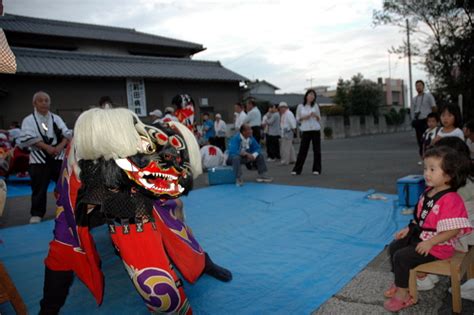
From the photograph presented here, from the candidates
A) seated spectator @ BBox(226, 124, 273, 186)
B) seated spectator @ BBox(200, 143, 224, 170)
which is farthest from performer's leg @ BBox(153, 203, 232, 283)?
seated spectator @ BBox(200, 143, 224, 170)

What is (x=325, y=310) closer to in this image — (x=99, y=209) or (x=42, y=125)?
(x=99, y=209)

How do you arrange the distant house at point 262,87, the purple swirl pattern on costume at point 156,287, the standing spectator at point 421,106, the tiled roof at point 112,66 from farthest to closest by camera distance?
the distant house at point 262,87 < the tiled roof at point 112,66 < the standing spectator at point 421,106 < the purple swirl pattern on costume at point 156,287

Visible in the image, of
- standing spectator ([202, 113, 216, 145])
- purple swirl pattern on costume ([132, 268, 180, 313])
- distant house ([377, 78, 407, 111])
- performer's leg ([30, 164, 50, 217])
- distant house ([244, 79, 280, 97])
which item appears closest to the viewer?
purple swirl pattern on costume ([132, 268, 180, 313])

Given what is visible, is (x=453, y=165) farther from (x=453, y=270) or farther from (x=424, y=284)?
(x=424, y=284)

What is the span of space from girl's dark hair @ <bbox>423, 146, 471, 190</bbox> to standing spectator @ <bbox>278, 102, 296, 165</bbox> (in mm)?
7318

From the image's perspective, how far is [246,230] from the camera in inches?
160

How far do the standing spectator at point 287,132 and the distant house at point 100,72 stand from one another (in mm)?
8487

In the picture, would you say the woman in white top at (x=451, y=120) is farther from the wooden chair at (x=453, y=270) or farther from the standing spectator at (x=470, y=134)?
the wooden chair at (x=453, y=270)

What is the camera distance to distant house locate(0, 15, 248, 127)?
13695mm

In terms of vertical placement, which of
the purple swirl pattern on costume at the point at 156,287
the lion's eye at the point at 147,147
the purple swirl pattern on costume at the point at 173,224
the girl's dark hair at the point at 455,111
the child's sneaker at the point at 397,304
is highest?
the girl's dark hair at the point at 455,111

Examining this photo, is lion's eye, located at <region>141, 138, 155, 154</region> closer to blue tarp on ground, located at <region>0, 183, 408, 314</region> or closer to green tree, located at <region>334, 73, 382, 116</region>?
blue tarp on ground, located at <region>0, 183, 408, 314</region>

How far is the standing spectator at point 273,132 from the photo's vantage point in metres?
10.5

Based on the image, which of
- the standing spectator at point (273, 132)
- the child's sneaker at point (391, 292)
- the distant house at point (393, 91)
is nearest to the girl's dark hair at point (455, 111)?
the child's sneaker at point (391, 292)

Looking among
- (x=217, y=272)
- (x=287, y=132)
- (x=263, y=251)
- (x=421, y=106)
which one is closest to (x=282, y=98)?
(x=287, y=132)
